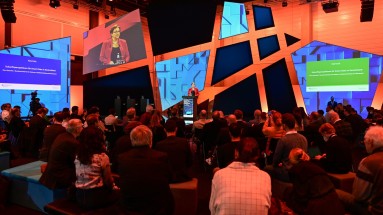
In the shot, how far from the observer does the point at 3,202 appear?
395 centimetres

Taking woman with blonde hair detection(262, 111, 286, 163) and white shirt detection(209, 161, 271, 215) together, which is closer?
white shirt detection(209, 161, 271, 215)

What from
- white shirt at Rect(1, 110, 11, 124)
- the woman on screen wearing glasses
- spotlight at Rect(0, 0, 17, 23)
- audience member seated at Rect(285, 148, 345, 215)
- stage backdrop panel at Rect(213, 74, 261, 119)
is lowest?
audience member seated at Rect(285, 148, 345, 215)

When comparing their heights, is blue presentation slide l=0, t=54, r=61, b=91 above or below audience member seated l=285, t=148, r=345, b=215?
above

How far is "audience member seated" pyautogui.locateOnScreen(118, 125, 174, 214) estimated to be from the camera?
2.42 meters

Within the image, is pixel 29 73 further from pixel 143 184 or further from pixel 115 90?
pixel 143 184

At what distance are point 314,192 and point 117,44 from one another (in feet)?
31.8

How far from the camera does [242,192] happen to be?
186 cm

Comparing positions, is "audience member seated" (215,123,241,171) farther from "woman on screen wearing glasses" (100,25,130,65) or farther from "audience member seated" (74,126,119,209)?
"woman on screen wearing glasses" (100,25,130,65)

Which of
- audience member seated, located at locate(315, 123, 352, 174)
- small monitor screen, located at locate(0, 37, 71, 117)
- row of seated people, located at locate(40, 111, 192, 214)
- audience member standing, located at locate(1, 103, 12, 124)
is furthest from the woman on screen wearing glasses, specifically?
audience member seated, located at locate(315, 123, 352, 174)

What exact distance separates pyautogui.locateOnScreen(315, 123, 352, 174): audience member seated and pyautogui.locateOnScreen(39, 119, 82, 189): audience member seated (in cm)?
285

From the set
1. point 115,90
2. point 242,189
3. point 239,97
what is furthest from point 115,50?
point 242,189

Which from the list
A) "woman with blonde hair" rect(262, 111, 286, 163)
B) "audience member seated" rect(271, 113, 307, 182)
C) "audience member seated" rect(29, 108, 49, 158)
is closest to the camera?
"audience member seated" rect(271, 113, 307, 182)

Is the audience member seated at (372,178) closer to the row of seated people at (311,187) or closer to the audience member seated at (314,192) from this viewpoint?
the row of seated people at (311,187)

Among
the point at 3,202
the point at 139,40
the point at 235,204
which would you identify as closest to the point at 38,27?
the point at 139,40
